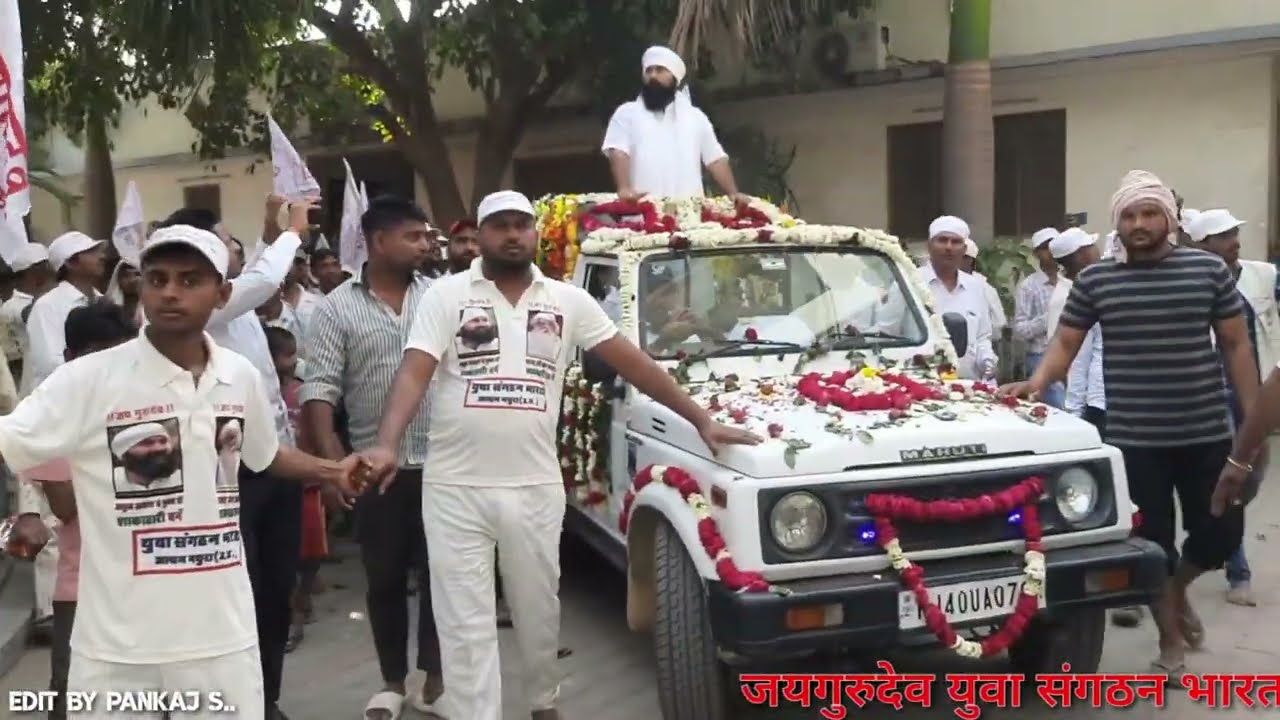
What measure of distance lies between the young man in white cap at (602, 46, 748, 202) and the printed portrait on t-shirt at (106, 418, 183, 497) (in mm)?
4415

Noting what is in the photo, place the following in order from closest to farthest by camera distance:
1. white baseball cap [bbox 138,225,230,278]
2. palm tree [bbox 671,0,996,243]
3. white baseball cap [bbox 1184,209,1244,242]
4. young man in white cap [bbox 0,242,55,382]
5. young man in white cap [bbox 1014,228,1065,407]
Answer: white baseball cap [bbox 138,225,230,278]
white baseball cap [bbox 1184,209,1244,242]
young man in white cap [bbox 0,242,55,382]
young man in white cap [bbox 1014,228,1065,407]
palm tree [bbox 671,0,996,243]

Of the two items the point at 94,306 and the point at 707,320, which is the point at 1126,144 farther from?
the point at 94,306

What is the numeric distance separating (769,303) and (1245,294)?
9.25 feet

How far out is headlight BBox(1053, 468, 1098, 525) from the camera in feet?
13.7

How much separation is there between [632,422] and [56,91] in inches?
386

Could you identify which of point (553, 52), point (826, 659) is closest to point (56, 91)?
point (553, 52)

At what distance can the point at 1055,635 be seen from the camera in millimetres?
4617

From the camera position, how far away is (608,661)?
5410 millimetres

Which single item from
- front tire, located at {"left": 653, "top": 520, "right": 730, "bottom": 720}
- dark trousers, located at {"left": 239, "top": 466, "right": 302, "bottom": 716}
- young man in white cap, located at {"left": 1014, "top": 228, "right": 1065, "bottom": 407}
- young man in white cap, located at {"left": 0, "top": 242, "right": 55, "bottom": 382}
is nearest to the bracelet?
front tire, located at {"left": 653, "top": 520, "right": 730, "bottom": 720}

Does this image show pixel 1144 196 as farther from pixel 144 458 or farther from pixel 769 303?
pixel 144 458

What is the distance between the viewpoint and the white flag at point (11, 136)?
4227mm

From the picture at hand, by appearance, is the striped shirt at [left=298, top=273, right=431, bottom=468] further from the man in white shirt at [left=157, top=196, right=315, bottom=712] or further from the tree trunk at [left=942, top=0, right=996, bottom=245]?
the tree trunk at [left=942, top=0, right=996, bottom=245]

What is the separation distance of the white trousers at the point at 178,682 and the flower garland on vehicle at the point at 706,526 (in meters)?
1.57

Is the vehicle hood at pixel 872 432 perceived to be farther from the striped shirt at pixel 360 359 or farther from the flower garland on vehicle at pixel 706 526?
the striped shirt at pixel 360 359
